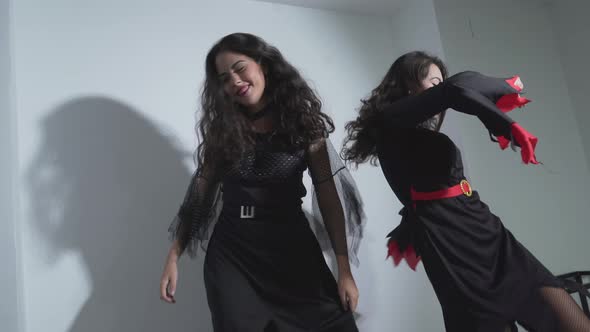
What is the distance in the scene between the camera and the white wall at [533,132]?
5.38 feet

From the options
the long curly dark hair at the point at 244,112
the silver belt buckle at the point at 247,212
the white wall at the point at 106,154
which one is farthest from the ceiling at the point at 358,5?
the silver belt buckle at the point at 247,212

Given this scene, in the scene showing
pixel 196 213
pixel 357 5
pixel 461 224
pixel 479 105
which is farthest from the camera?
pixel 357 5

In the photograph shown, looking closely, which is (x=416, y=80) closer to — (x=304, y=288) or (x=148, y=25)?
(x=304, y=288)

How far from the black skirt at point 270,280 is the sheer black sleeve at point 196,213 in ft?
0.32

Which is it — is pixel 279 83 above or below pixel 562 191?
above

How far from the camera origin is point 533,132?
1.79m

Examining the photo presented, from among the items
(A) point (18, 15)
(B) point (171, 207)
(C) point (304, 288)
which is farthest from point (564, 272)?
(A) point (18, 15)

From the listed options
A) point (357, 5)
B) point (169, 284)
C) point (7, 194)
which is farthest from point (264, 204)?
point (357, 5)

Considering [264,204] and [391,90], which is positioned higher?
[391,90]

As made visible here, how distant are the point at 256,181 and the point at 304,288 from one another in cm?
30

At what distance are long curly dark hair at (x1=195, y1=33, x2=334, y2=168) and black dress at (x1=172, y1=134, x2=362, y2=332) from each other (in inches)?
1.5

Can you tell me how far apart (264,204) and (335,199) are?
0.66ft

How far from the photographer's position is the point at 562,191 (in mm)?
1795

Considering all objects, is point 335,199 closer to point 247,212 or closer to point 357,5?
point 247,212
